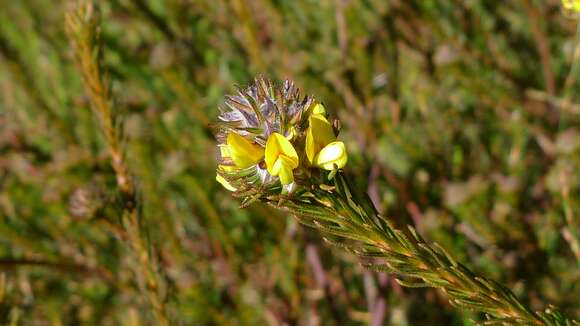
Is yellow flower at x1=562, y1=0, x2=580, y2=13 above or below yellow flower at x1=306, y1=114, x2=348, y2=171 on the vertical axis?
above

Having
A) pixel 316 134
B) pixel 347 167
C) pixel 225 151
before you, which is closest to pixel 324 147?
pixel 316 134

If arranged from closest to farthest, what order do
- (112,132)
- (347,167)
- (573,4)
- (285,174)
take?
(285,174) → (573,4) → (112,132) → (347,167)

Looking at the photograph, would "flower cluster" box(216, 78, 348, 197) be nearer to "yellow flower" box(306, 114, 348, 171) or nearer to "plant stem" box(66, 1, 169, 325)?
"yellow flower" box(306, 114, 348, 171)

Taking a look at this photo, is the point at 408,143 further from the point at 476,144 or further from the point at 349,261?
the point at 349,261

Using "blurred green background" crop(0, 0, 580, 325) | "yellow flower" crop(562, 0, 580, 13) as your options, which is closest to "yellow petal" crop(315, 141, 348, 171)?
"yellow flower" crop(562, 0, 580, 13)

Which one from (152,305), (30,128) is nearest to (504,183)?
(152,305)

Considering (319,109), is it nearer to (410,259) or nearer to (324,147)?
(324,147)

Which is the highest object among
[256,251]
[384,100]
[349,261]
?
[384,100]
